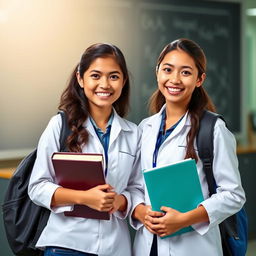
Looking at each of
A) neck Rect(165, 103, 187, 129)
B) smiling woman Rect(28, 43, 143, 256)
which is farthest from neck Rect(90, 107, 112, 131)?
neck Rect(165, 103, 187, 129)

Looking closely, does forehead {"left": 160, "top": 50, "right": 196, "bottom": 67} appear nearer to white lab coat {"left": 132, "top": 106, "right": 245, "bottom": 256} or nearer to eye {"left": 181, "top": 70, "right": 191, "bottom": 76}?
eye {"left": 181, "top": 70, "right": 191, "bottom": 76}

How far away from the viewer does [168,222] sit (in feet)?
5.72

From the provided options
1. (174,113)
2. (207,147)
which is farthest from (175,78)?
(207,147)

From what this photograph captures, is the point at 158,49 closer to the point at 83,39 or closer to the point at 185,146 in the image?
the point at 83,39

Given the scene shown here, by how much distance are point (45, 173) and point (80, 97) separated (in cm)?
33

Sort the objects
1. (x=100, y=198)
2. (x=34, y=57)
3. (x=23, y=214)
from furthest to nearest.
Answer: (x=34, y=57) < (x=23, y=214) < (x=100, y=198)

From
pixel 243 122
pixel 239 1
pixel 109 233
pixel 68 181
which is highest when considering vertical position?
pixel 239 1

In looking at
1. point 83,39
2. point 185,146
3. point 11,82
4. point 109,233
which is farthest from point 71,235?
point 83,39

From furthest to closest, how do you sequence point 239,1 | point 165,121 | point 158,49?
1. point 239,1
2. point 158,49
3. point 165,121

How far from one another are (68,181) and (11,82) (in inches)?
75.1

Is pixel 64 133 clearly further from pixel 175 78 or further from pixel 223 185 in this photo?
pixel 223 185

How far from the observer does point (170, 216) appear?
174 centimetres

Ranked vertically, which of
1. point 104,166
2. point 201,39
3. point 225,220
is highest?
point 201,39

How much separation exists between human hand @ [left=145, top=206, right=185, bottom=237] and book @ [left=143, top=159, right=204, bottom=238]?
25 millimetres
